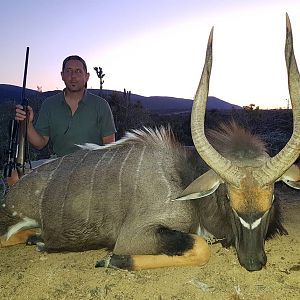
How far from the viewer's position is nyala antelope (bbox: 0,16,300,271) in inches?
121

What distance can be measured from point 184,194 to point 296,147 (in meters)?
0.85

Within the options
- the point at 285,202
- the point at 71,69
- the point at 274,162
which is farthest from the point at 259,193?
the point at 71,69

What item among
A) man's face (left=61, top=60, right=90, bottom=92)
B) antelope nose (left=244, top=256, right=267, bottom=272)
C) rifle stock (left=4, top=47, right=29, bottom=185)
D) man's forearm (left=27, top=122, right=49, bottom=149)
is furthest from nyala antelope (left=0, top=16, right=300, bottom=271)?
man's face (left=61, top=60, right=90, bottom=92)

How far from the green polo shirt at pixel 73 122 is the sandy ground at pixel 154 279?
5.89ft

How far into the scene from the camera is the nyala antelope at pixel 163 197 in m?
3.07

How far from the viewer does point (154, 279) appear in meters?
3.26

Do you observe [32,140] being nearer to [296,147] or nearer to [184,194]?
[184,194]

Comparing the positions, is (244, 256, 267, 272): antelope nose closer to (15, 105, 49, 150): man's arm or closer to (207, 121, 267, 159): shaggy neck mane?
(207, 121, 267, 159): shaggy neck mane

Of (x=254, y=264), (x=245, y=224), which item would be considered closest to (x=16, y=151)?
(x=245, y=224)

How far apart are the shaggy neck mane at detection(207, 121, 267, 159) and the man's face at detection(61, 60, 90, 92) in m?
2.11

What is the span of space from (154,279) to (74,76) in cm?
285

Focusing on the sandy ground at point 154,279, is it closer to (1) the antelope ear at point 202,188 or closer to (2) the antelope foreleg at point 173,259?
(2) the antelope foreleg at point 173,259

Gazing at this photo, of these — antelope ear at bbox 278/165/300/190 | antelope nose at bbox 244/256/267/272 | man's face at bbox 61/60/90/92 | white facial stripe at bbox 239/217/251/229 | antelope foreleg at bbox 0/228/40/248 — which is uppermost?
man's face at bbox 61/60/90/92

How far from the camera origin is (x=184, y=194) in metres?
3.28
